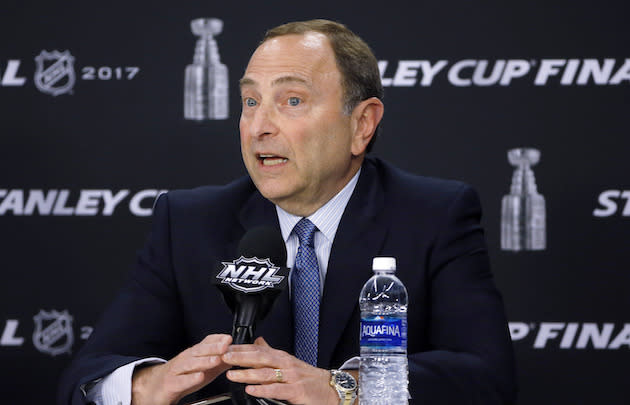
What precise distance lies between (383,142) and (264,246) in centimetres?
146

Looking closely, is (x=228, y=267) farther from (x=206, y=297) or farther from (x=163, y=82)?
(x=163, y=82)

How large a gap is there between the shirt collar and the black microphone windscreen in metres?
0.50

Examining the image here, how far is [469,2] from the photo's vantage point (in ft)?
10.9

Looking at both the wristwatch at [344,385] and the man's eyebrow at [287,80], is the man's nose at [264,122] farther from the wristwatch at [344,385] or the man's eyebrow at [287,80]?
the wristwatch at [344,385]

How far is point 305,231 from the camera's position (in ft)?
8.17

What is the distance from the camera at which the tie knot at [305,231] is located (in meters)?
2.47

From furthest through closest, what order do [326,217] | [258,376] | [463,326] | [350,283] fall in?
[326,217] → [350,283] → [463,326] → [258,376]

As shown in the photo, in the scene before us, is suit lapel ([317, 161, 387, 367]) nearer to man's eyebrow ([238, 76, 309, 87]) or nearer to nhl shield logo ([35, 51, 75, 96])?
man's eyebrow ([238, 76, 309, 87])

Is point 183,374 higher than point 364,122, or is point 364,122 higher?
point 364,122

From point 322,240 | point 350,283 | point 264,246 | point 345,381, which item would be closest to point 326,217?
point 322,240

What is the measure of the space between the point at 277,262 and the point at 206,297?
0.61 metres

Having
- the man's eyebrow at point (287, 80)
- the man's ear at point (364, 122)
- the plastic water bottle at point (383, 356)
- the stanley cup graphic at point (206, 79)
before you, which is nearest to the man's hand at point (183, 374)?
the plastic water bottle at point (383, 356)

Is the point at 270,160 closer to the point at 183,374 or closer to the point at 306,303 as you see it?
the point at 306,303

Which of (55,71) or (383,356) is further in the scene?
(55,71)
